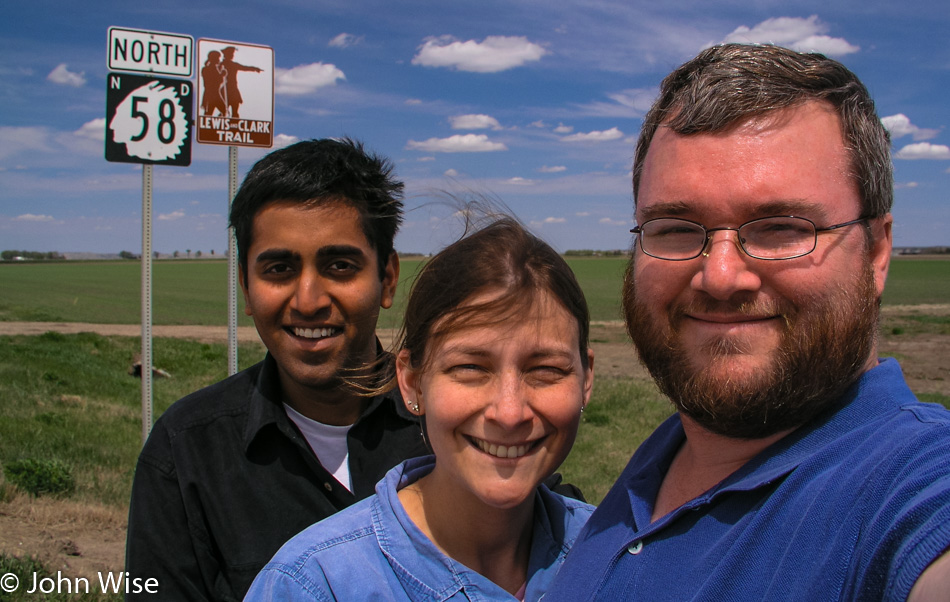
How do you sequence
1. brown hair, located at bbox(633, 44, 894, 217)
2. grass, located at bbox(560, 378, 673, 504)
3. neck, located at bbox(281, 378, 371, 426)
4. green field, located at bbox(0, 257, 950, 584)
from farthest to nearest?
grass, located at bbox(560, 378, 673, 504) → green field, located at bbox(0, 257, 950, 584) → neck, located at bbox(281, 378, 371, 426) → brown hair, located at bbox(633, 44, 894, 217)

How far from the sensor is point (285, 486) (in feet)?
8.05

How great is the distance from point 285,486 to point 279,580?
80 centimetres

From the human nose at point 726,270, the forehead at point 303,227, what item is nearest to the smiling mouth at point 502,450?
the human nose at point 726,270

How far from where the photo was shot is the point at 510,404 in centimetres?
176

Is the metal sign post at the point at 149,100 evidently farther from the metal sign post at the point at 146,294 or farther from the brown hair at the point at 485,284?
the brown hair at the point at 485,284

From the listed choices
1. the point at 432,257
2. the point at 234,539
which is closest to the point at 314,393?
the point at 234,539

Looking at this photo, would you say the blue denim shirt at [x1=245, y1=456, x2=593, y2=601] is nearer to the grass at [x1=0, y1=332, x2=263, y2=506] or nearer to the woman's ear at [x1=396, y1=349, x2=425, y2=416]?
the woman's ear at [x1=396, y1=349, x2=425, y2=416]

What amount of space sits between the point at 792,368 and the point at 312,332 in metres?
1.67

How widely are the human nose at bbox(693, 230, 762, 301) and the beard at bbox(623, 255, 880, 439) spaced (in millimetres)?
36

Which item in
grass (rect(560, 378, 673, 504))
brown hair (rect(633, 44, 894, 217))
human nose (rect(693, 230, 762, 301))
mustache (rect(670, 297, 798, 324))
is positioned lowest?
grass (rect(560, 378, 673, 504))

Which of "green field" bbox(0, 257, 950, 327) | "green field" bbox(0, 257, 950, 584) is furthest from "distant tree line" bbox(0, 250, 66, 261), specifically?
"green field" bbox(0, 257, 950, 584)

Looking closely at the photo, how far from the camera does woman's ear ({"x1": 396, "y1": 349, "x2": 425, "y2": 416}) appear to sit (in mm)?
2029

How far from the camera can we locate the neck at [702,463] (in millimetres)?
1614

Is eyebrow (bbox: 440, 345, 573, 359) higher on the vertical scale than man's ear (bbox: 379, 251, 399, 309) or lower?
lower
